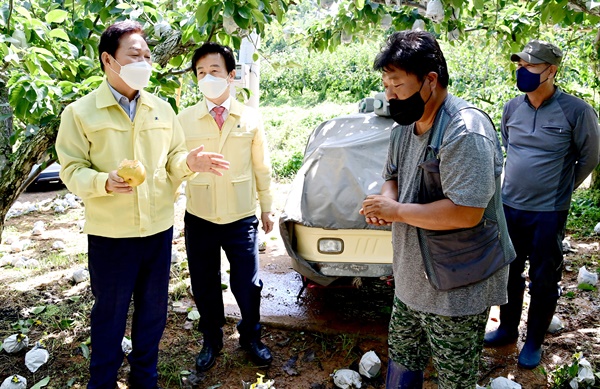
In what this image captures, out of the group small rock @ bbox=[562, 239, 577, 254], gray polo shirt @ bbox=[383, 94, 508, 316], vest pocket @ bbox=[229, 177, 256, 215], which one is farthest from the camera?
small rock @ bbox=[562, 239, 577, 254]

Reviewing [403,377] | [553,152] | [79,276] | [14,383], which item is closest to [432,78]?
[403,377]

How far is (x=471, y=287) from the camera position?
6.60 feet

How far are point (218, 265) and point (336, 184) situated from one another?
975 mm

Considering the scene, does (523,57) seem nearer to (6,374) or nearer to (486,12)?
(486,12)

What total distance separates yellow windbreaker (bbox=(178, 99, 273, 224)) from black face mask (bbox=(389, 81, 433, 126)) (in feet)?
4.55

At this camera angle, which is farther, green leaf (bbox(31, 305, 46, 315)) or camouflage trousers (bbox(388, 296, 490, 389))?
green leaf (bbox(31, 305, 46, 315))

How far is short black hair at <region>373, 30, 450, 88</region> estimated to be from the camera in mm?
1896

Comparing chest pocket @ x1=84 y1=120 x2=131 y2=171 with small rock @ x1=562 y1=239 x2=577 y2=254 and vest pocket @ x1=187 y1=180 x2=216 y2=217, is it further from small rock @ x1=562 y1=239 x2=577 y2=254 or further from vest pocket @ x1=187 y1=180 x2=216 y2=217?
small rock @ x1=562 y1=239 x2=577 y2=254

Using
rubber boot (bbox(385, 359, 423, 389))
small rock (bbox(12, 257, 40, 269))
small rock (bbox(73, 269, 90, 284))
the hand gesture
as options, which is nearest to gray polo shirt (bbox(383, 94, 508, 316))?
rubber boot (bbox(385, 359, 423, 389))

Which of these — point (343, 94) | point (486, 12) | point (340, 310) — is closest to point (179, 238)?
point (340, 310)

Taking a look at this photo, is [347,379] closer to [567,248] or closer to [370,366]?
[370,366]

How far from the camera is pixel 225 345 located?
361 centimetres

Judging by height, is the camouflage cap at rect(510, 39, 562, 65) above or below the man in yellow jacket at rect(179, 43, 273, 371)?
above

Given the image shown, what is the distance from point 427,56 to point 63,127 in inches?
68.1
